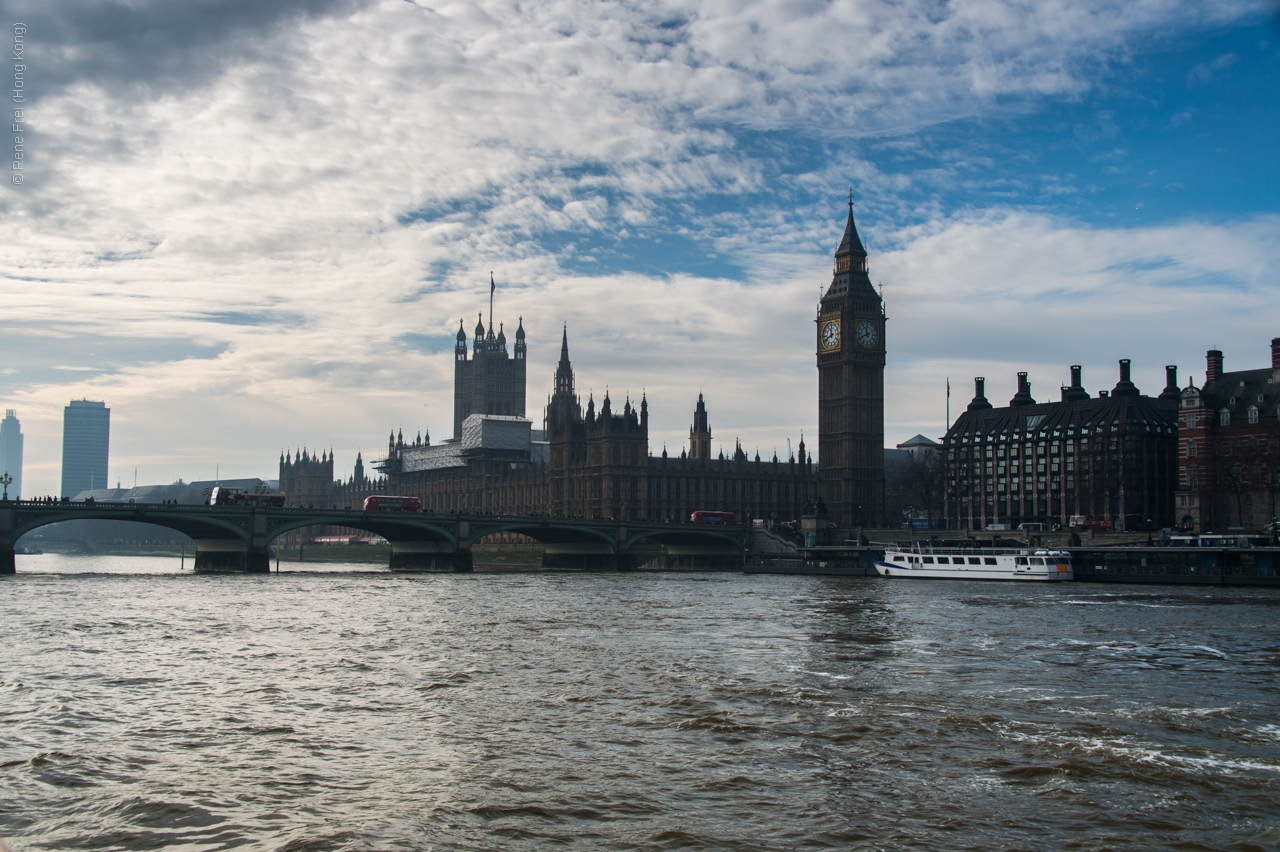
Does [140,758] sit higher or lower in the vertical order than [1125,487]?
lower

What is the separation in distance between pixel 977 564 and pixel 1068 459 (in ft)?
116

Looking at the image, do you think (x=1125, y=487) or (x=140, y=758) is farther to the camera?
(x=1125, y=487)

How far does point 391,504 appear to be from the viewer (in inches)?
4031

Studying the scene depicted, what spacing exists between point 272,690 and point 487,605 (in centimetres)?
2557

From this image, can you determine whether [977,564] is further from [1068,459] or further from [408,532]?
[408,532]

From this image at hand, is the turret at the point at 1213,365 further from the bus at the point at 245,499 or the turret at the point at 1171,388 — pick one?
the bus at the point at 245,499

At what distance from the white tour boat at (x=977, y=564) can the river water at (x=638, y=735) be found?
104 feet

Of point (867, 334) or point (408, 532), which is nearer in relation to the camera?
point (408, 532)

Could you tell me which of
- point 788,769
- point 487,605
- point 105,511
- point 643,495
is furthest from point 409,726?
point 643,495

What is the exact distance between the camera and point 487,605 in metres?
50.1

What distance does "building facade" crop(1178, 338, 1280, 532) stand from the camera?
82.7 m

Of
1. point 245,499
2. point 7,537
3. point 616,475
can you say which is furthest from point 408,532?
point 616,475

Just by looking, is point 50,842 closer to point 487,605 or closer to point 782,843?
point 782,843

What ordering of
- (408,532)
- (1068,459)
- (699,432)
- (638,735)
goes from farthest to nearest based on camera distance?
(699,432)
(1068,459)
(408,532)
(638,735)
